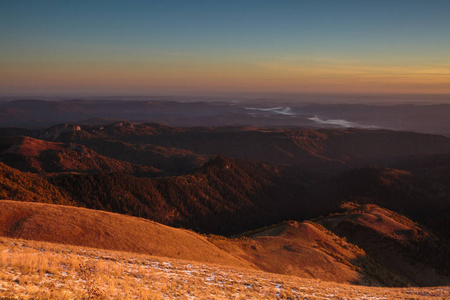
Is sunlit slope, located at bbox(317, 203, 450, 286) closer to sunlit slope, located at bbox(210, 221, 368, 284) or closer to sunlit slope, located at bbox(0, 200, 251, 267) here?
sunlit slope, located at bbox(210, 221, 368, 284)

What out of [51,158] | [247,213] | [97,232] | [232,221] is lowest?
[247,213]

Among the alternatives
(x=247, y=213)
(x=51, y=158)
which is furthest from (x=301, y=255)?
(x=51, y=158)

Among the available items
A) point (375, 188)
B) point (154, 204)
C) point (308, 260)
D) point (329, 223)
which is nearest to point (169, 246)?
point (308, 260)

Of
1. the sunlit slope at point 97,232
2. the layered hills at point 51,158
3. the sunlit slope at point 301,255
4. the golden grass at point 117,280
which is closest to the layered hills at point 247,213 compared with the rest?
the sunlit slope at point 97,232

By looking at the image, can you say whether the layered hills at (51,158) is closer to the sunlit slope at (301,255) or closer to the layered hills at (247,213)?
the layered hills at (247,213)

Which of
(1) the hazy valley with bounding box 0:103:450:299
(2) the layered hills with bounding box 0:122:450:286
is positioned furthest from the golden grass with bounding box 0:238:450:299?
(2) the layered hills with bounding box 0:122:450:286

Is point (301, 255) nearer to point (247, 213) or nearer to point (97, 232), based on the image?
point (97, 232)
